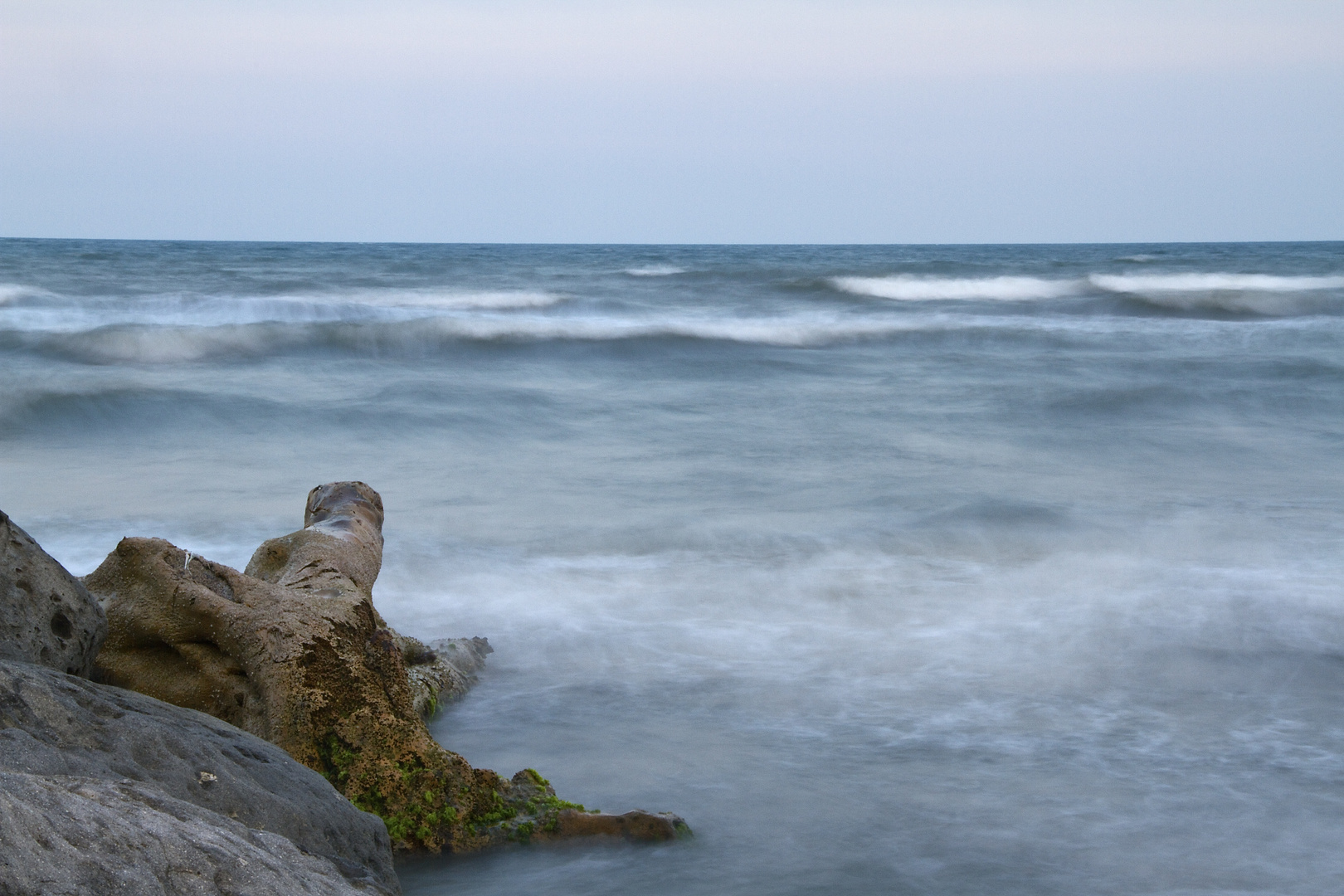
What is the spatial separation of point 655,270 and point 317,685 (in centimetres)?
3484

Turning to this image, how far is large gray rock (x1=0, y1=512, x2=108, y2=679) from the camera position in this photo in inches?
102

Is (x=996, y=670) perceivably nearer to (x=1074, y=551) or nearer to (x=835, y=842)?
(x=835, y=842)

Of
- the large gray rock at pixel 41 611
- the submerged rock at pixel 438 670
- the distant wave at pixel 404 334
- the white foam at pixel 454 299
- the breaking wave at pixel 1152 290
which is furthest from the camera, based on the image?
the breaking wave at pixel 1152 290

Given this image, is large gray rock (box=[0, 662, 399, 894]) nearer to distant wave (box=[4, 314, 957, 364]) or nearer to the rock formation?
the rock formation

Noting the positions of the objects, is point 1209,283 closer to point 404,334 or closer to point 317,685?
Answer: point 404,334

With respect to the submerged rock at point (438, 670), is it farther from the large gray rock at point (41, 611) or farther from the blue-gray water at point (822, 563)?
the large gray rock at point (41, 611)

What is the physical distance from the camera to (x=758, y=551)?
627 centimetres

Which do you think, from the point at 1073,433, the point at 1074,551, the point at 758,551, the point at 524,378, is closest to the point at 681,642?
the point at 758,551

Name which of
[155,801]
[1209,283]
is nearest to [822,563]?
[155,801]

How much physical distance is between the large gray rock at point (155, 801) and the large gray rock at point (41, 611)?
13.4 inches

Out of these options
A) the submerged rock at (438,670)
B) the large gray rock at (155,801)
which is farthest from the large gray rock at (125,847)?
the submerged rock at (438,670)

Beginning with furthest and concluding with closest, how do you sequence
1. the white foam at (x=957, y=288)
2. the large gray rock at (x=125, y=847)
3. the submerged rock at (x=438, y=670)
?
the white foam at (x=957, y=288) → the submerged rock at (x=438, y=670) → the large gray rock at (x=125, y=847)

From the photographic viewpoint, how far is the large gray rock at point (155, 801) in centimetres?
155

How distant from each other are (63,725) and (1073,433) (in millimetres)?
9528
